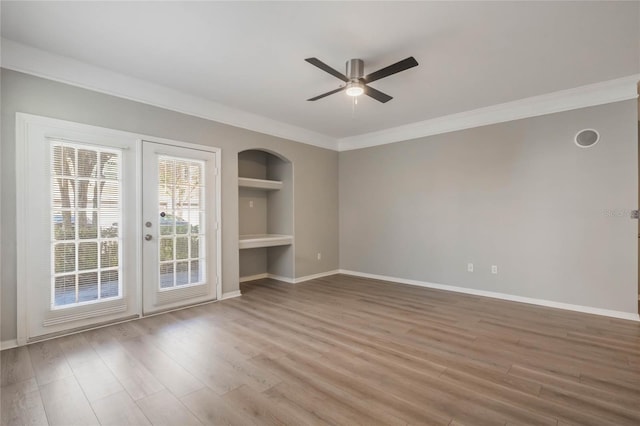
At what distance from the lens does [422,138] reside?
5121 millimetres

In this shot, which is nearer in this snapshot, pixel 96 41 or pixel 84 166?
pixel 96 41

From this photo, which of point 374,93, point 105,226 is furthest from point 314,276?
point 374,93

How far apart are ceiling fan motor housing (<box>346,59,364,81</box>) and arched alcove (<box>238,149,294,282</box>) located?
245cm

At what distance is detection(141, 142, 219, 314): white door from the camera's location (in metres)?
3.60

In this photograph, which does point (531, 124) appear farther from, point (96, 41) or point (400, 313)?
point (96, 41)

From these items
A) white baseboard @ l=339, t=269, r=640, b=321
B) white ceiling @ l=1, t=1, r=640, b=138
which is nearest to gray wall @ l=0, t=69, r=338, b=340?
white ceiling @ l=1, t=1, r=640, b=138

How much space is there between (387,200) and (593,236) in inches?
114

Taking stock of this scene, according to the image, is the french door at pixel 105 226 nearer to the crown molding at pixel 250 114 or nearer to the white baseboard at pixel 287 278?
the crown molding at pixel 250 114

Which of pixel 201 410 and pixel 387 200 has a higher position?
pixel 387 200

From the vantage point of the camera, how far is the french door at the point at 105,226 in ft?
9.32

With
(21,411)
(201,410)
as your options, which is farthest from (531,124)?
(21,411)

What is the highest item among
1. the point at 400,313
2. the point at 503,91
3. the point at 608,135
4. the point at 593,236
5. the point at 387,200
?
the point at 503,91

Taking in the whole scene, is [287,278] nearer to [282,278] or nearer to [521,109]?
[282,278]

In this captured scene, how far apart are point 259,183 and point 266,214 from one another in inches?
40.3
